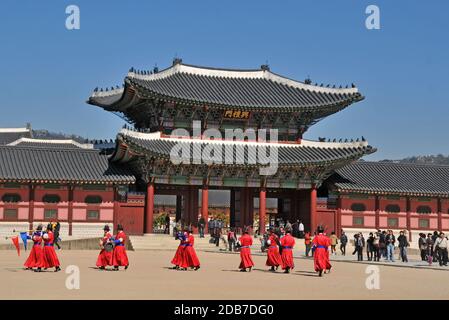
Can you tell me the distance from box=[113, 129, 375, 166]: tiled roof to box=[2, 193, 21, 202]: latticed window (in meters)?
7.74

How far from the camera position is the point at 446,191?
1863 inches

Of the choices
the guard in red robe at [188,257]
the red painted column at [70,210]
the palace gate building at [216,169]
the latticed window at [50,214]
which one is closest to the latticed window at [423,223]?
the palace gate building at [216,169]

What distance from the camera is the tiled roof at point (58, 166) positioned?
41688 mm

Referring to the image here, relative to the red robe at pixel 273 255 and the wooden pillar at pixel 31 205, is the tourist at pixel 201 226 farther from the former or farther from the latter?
the red robe at pixel 273 255

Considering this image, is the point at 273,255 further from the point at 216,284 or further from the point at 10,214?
the point at 10,214

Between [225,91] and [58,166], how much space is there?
12453 millimetres

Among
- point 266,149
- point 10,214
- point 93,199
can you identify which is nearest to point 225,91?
point 266,149

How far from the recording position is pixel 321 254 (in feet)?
73.5

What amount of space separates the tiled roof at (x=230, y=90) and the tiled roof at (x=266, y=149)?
2.59m

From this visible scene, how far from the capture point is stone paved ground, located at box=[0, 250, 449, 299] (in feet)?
51.9

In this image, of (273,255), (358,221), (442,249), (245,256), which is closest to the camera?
(245,256)
